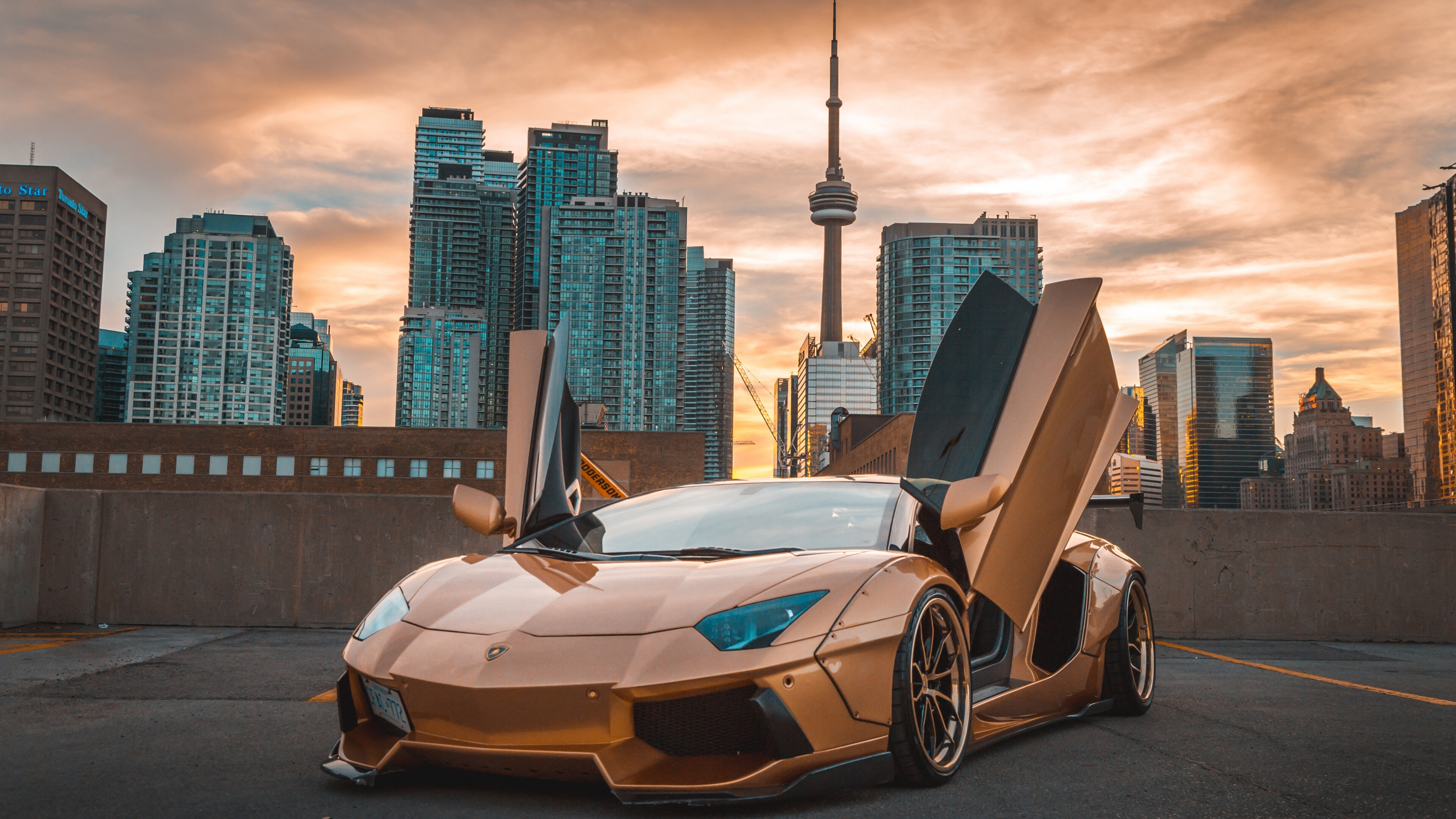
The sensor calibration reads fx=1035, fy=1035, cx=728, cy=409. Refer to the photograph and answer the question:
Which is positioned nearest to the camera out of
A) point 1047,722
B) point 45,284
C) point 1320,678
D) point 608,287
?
point 1047,722

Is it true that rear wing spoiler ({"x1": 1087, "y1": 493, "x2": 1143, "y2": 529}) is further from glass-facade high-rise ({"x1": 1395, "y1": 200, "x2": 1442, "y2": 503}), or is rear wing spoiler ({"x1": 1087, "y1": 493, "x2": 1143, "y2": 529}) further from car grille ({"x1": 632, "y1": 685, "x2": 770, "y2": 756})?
glass-facade high-rise ({"x1": 1395, "y1": 200, "x2": 1442, "y2": 503})

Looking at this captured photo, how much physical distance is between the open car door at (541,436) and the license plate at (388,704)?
1.70 m

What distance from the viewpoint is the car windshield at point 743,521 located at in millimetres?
3600

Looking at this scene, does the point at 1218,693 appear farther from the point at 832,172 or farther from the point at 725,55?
the point at 832,172

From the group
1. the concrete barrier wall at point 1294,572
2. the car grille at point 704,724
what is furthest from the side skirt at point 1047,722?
the concrete barrier wall at point 1294,572

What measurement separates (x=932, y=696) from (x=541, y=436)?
253 centimetres

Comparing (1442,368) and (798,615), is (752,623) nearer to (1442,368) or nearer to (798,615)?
(798,615)

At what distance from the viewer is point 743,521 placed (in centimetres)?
380

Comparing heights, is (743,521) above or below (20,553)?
above

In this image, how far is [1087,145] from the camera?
79.0 ft

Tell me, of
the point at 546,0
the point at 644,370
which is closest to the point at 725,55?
the point at 546,0

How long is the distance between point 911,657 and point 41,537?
28.1 feet

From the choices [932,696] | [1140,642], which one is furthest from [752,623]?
[1140,642]

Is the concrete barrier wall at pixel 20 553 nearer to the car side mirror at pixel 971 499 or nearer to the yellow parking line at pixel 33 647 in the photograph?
the yellow parking line at pixel 33 647
